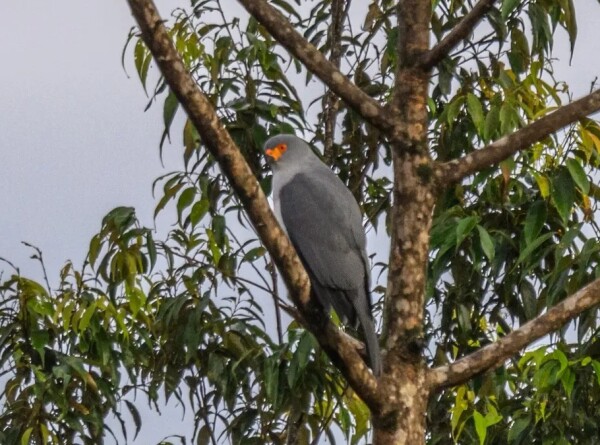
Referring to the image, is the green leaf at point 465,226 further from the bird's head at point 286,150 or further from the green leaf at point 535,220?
the bird's head at point 286,150

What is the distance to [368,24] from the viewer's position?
5.52 metres

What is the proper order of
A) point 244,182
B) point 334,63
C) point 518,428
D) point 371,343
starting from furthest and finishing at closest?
1. point 334,63
2. point 518,428
3. point 371,343
4. point 244,182

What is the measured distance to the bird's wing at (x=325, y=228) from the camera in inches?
156

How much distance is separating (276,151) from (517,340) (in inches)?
58.4

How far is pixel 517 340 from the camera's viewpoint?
363 cm

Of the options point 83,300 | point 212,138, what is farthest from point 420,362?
point 83,300

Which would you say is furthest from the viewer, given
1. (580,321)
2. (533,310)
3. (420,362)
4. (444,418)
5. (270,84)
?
(270,84)

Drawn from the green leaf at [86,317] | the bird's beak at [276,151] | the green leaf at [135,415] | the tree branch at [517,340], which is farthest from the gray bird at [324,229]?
the green leaf at [135,415]

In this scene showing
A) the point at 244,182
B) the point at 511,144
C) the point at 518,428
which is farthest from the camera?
the point at 518,428

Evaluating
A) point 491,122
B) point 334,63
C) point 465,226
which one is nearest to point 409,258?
point 465,226

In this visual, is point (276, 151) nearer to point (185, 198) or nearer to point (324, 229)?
point (185, 198)

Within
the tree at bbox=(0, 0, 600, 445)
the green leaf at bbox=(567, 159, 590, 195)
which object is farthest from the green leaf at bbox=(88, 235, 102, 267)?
the green leaf at bbox=(567, 159, 590, 195)

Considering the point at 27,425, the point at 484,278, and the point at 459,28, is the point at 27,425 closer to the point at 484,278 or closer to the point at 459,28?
the point at 484,278

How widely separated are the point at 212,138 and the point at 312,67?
0.71 m
